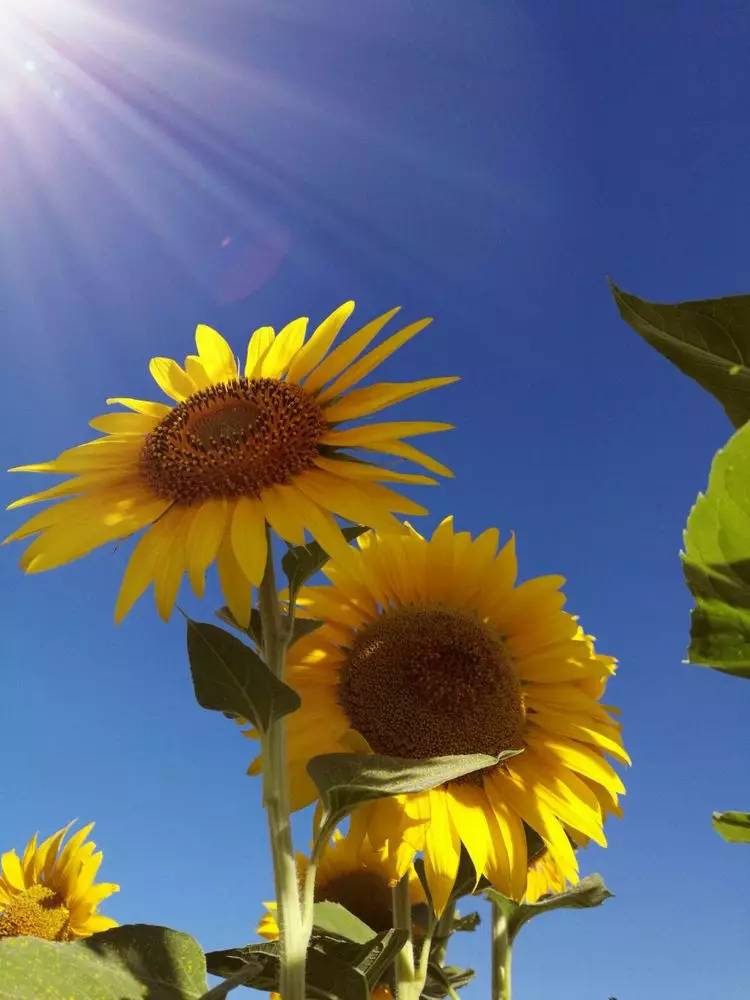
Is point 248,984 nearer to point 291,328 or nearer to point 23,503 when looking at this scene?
point 23,503

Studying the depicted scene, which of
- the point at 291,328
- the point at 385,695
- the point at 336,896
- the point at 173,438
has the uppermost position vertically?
the point at 291,328

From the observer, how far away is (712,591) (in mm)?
867

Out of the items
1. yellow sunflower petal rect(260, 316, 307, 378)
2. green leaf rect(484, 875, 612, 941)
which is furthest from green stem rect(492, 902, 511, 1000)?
yellow sunflower petal rect(260, 316, 307, 378)

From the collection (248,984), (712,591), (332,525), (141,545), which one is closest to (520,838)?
(248,984)

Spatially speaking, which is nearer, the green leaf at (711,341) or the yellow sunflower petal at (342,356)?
the green leaf at (711,341)

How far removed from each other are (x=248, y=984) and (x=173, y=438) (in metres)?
1.17

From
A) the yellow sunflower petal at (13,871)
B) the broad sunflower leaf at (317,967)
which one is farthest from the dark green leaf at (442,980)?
the yellow sunflower petal at (13,871)

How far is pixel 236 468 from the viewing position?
204cm

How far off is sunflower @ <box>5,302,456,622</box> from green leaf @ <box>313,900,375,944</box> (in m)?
0.93

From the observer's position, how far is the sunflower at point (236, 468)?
1.79 metres

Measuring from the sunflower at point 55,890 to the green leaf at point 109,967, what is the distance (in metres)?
3.03

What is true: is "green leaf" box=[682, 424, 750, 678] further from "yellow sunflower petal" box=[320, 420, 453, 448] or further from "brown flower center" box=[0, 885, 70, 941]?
"brown flower center" box=[0, 885, 70, 941]

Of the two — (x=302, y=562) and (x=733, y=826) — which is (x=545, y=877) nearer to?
(x=302, y=562)

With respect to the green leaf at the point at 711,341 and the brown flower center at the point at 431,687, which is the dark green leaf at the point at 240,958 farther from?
the green leaf at the point at 711,341
